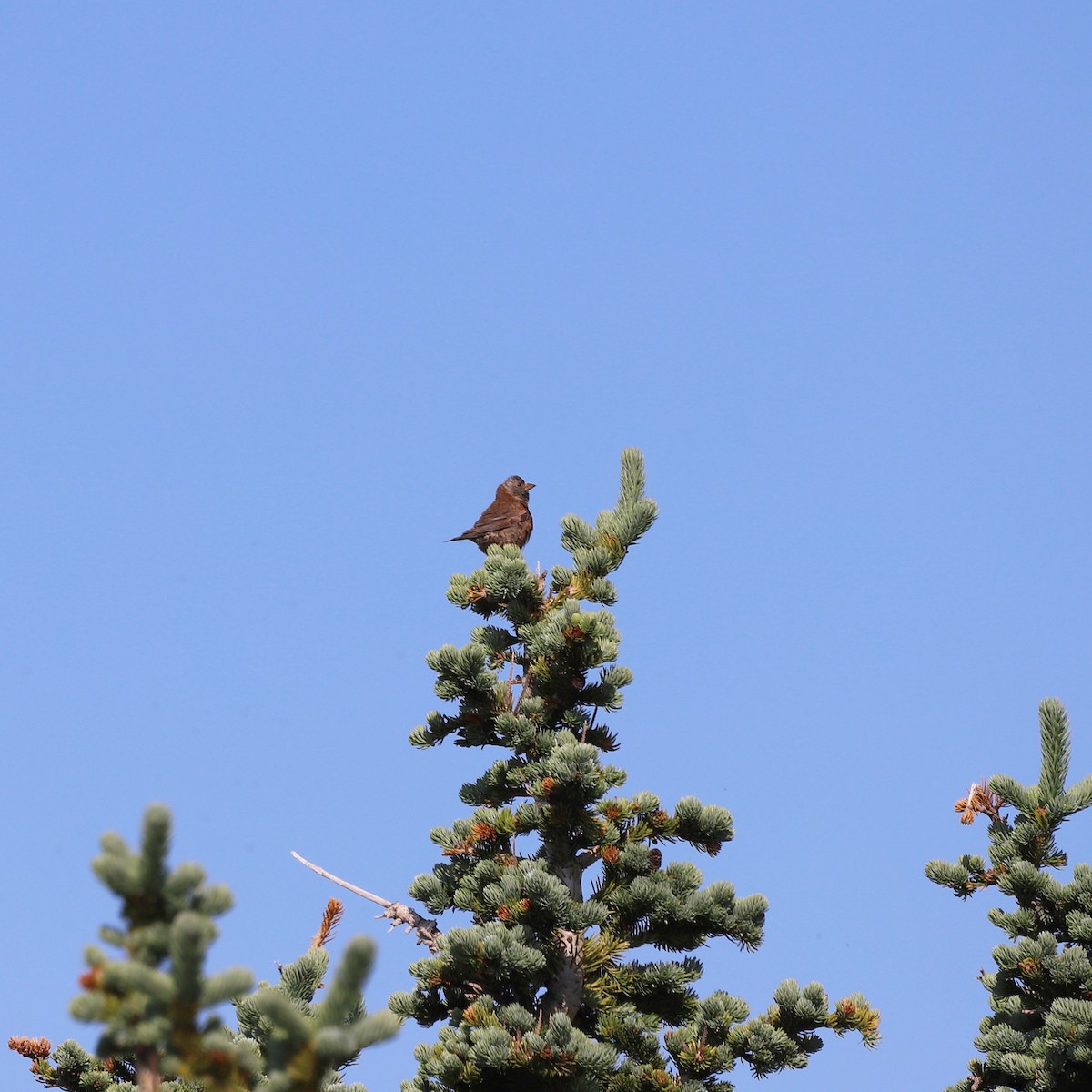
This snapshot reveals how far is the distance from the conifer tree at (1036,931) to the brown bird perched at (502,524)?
5.58 metres

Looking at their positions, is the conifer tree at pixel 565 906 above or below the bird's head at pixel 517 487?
below

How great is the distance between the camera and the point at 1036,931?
8.86 meters

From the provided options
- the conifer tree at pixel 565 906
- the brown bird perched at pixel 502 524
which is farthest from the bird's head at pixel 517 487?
the conifer tree at pixel 565 906

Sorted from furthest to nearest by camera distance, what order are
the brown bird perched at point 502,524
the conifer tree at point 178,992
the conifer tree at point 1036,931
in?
1. the brown bird perched at point 502,524
2. the conifer tree at point 1036,931
3. the conifer tree at point 178,992

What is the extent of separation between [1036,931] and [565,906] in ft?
9.18

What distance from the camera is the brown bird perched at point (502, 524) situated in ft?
45.0

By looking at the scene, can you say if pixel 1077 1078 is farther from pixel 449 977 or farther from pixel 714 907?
pixel 449 977

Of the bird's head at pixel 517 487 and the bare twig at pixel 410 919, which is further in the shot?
the bird's head at pixel 517 487

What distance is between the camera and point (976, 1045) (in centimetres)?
906

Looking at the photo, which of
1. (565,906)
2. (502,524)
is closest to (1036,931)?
(565,906)

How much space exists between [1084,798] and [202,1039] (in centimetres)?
656

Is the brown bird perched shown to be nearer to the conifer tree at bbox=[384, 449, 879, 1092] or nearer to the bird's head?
the bird's head

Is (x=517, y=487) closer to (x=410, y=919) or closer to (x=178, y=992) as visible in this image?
(x=410, y=919)

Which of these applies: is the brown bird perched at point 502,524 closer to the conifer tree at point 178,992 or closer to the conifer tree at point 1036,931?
the conifer tree at point 1036,931
